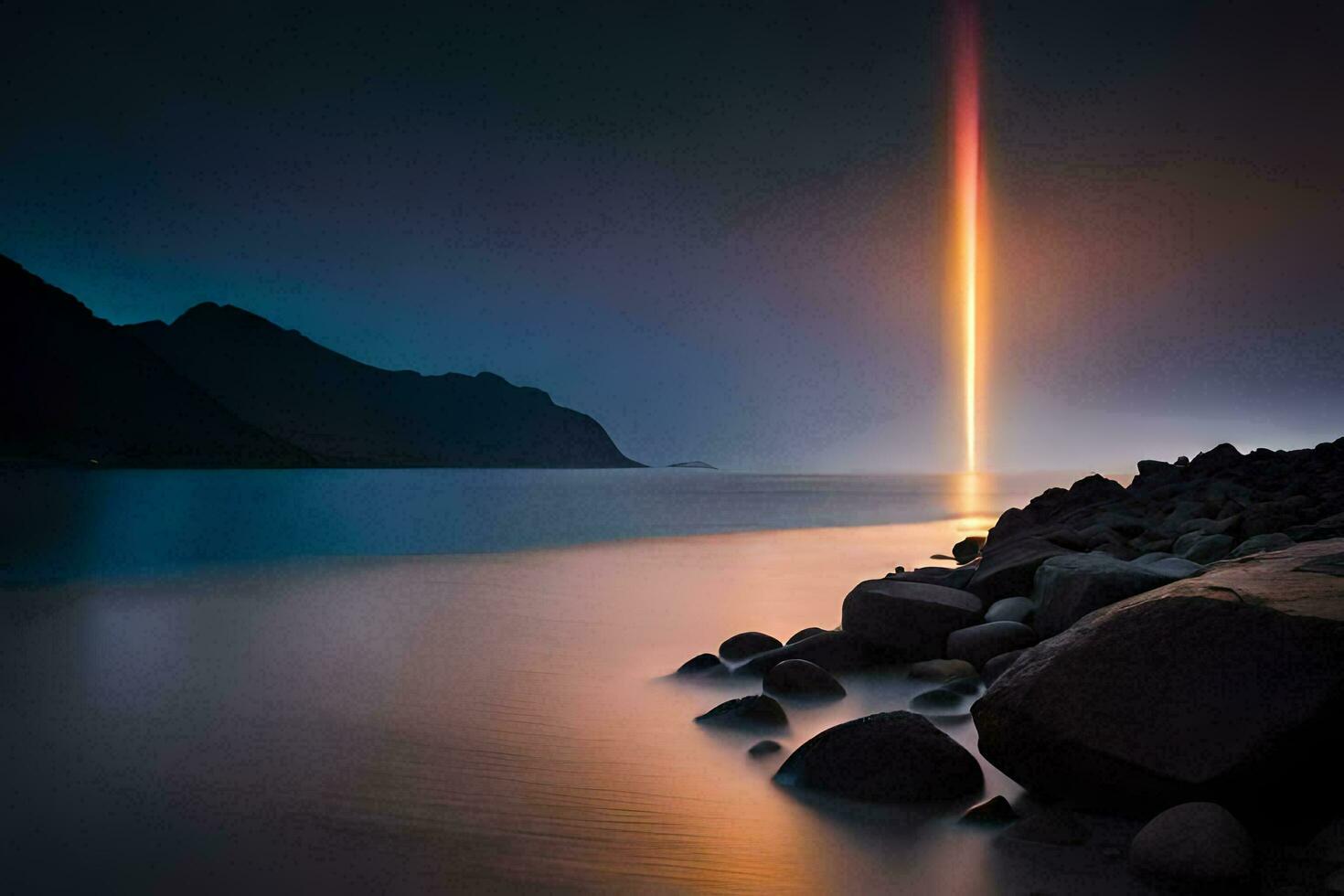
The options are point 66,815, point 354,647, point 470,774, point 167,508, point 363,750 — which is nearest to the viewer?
point 66,815

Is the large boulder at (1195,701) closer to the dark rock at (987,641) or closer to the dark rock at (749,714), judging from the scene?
the dark rock at (749,714)

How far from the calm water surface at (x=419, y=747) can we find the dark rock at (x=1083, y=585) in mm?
1633

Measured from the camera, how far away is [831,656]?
31.0ft

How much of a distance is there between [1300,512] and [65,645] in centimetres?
1815

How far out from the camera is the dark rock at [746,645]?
33.7 feet

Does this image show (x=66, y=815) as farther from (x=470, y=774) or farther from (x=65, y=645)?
(x=65, y=645)

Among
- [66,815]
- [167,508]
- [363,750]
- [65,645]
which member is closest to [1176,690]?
[363,750]

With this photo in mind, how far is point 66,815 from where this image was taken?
5820mm

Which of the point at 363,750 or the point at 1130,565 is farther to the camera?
the point at 1130,565

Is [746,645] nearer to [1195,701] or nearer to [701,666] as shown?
[701,666]

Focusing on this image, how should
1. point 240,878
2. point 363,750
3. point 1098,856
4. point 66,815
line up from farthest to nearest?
point 363,750, point 66,815, point 240,878, point 1098,856

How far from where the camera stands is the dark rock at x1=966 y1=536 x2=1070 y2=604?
399 inches

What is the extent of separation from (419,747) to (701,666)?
148 inches

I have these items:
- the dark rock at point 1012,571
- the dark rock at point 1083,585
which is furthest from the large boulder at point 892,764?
the dark rock at point 1012,571
